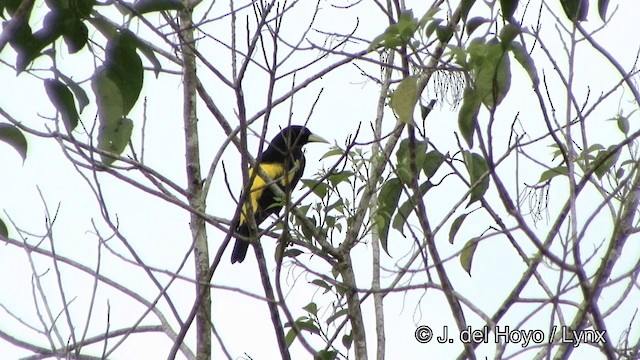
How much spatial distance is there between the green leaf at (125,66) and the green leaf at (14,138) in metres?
0.27

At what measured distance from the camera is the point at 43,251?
2.26 meters

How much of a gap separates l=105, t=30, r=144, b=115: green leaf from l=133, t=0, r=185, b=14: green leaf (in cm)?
9

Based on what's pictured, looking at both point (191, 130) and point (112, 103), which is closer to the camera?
point (112, 103)

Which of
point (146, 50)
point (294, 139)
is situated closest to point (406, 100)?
point (146, 50)

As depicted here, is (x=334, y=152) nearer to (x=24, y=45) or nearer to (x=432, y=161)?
(x=432, y=161)

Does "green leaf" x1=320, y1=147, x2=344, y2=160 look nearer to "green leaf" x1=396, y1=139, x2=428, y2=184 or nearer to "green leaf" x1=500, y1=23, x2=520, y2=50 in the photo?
"green leaf" x1=396, y1=139, x2=428, y2=184

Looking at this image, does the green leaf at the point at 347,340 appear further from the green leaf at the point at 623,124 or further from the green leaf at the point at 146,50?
the green leaf at the point at 146,50

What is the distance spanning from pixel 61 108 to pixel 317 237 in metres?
1.52

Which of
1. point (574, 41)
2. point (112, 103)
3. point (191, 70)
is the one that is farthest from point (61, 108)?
point (191, 70)

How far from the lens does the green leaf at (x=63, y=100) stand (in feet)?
4.33

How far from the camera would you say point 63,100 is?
4.38 ft

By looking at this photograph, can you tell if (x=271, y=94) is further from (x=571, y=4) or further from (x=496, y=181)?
(x=571, y=4)

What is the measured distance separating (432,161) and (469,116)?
43 cm

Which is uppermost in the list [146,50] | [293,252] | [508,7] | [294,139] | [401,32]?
[294,139]
